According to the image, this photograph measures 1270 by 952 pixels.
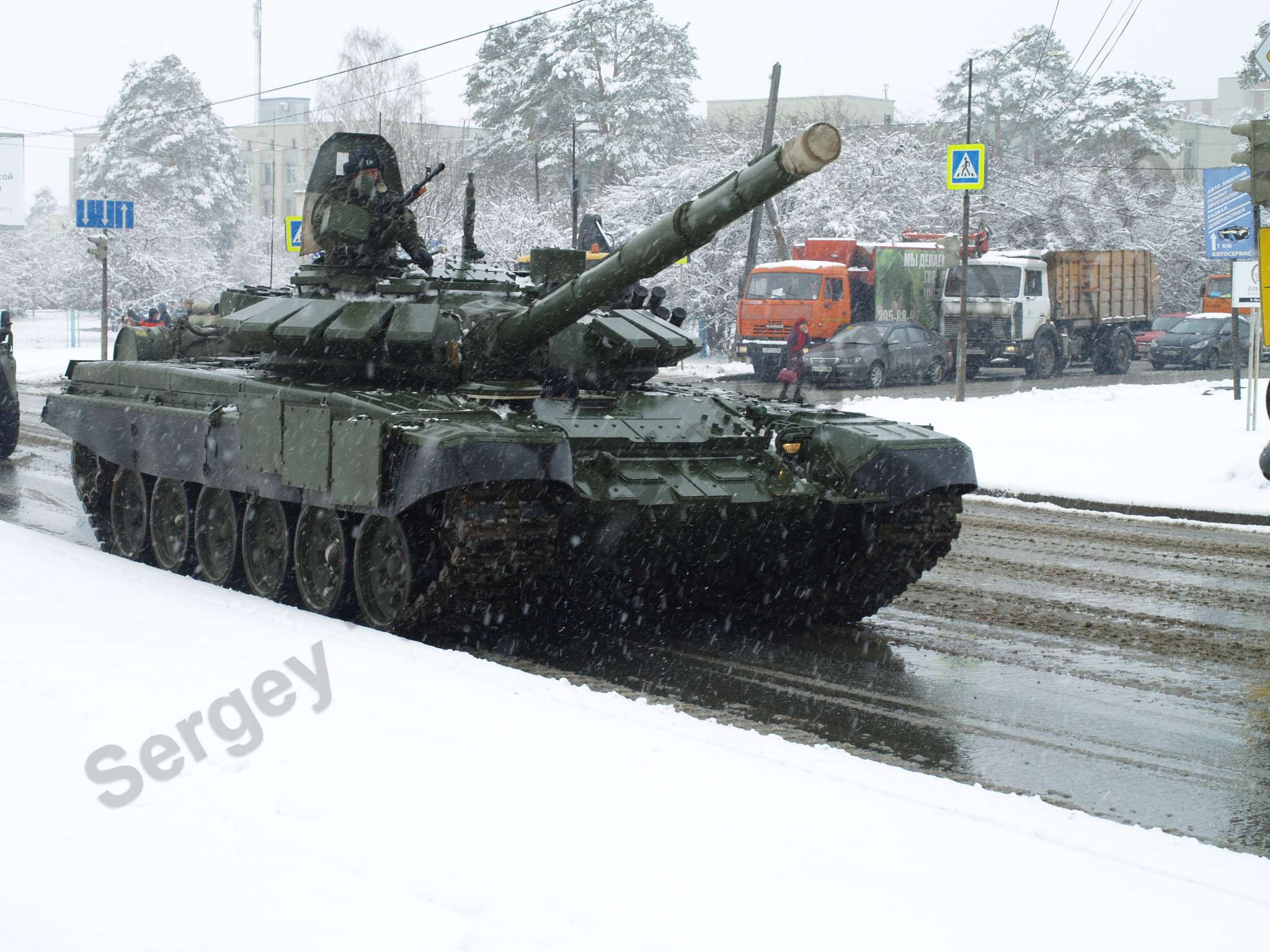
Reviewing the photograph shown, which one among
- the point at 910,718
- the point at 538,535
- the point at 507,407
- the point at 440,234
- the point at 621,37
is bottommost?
the point at 910,718

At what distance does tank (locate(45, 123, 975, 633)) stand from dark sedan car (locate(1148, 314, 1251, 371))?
28012 mm

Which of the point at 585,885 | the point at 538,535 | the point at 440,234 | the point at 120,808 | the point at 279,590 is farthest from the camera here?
the point at 440,234

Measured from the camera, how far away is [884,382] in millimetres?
29938

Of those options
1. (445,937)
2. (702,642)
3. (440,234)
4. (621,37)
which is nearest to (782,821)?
(445,937)

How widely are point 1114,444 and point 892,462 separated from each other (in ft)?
32.2

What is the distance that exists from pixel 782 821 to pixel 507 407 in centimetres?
417

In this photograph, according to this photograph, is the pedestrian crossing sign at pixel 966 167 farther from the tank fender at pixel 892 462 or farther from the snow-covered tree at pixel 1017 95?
the snow-covered tree at pixel 1017 95

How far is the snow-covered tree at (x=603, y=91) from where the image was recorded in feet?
156

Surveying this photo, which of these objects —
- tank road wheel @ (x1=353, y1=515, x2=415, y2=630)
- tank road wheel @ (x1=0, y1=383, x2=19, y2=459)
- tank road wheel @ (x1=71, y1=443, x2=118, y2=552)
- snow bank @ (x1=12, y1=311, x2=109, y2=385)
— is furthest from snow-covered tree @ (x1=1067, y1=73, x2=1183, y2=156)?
tank road wheel @ (x1=353, y1=515, x2=415, y2=630)

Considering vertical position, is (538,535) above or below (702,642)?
above

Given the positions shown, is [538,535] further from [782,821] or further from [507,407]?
[782,821]

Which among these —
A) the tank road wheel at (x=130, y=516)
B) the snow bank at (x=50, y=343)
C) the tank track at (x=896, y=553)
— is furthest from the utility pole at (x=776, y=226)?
the tank track at (x=896, y=553)

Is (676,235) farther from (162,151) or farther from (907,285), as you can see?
(162,151)

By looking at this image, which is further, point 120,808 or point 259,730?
point 259,730
